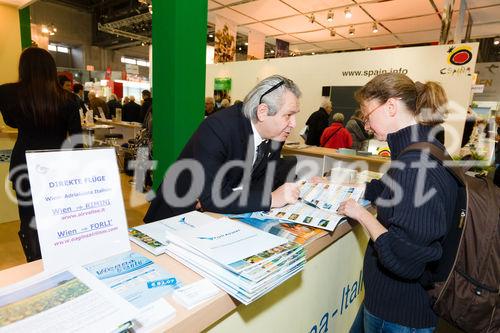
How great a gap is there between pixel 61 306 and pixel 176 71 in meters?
2.04

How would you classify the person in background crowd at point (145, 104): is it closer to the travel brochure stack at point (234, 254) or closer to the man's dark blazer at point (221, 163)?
the man's dark blazer at point (221, 163)

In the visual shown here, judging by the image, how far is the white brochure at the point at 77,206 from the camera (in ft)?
2.38

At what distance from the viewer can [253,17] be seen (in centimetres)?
736

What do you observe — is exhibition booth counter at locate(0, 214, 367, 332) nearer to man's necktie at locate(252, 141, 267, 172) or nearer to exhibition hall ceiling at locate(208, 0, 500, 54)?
man's necktie at locate(252, 141, 267, 172)

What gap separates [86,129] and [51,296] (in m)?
5.37

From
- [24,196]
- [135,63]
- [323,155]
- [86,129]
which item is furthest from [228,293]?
[135,63]

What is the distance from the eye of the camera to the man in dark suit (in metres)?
1.28

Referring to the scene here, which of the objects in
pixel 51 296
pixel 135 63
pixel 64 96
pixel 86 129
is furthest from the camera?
pixel 135 63

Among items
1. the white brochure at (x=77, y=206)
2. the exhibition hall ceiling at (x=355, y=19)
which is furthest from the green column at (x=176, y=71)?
the exhibition hall ceiling at (x=355, y=19)

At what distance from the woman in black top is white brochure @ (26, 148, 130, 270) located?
4.62ft

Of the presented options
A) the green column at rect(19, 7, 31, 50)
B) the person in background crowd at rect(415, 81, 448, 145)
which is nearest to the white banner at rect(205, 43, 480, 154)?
the person in background crowd at rect(415, 81, 448, 145)

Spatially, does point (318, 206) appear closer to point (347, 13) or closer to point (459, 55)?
point (459, 55)

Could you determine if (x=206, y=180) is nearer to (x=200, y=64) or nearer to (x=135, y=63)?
(x=200, y=64)

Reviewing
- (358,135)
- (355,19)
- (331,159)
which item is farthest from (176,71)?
(355,19)
